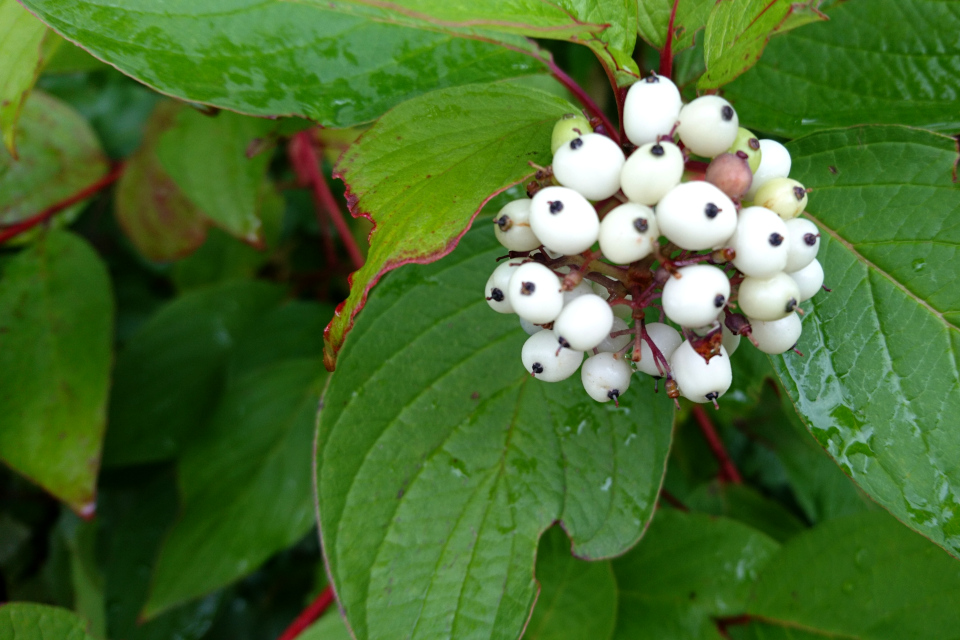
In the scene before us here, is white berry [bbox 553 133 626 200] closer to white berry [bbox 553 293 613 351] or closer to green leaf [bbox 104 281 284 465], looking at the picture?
white berry [bbox 553 293 613 351]

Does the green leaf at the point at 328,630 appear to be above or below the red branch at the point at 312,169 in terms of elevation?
below

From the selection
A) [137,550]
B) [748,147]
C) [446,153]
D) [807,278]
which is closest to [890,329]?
[807,278]

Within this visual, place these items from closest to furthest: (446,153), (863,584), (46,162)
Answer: (446,153)
(863,584)
(46,162)

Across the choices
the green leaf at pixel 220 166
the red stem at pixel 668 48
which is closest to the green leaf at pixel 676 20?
the red stem at pixel 668 48

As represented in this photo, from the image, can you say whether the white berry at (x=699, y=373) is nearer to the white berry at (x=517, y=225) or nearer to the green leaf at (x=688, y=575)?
the white berry at (x=517, y=225)

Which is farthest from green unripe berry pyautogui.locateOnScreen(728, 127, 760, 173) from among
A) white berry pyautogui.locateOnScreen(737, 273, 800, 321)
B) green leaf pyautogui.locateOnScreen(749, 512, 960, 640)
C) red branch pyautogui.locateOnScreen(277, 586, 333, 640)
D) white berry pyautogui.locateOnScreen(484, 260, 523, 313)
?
red branch pyautogui.locateOnScreen(277, 586, 333, 640)

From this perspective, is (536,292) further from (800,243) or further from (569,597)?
(569,597)
